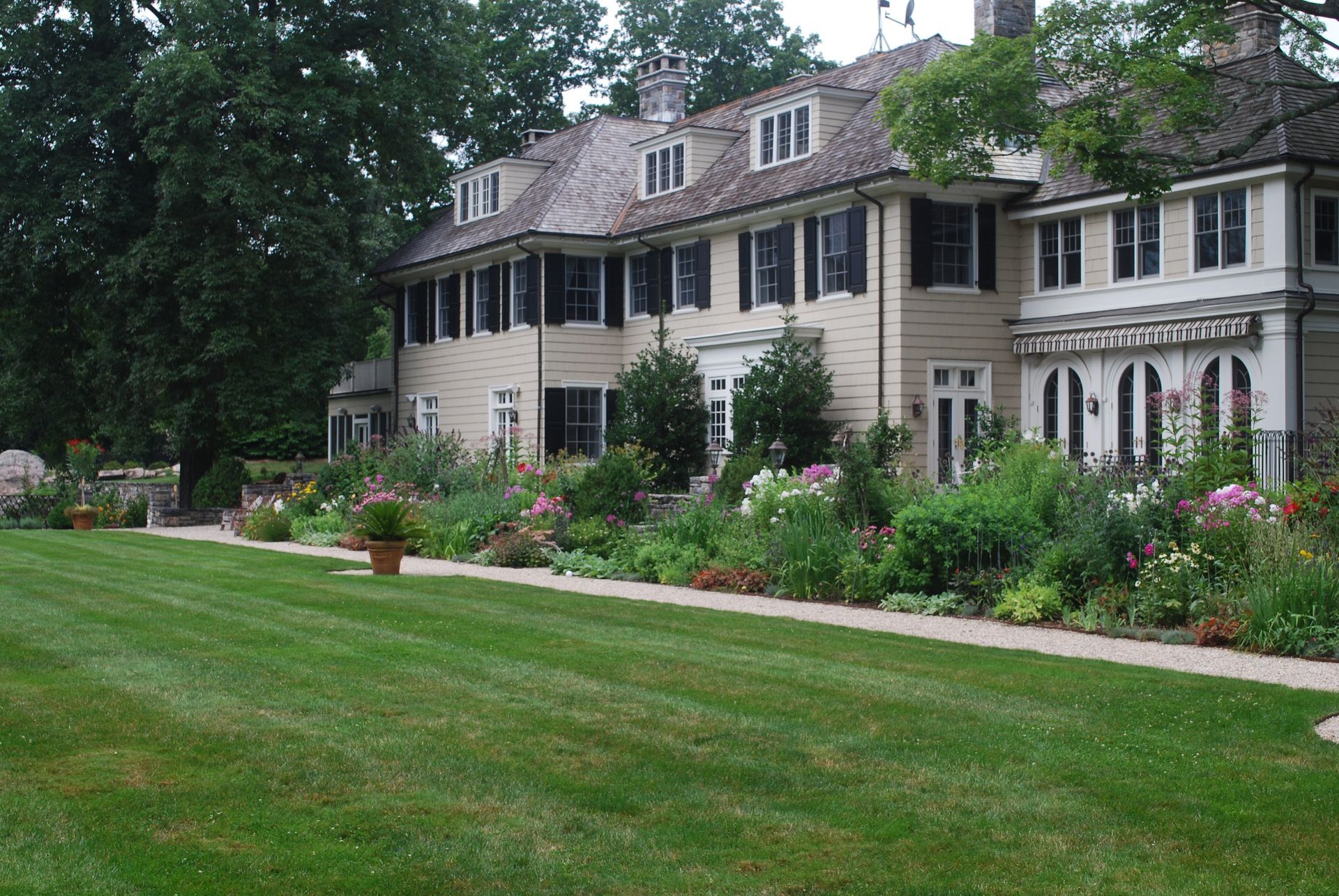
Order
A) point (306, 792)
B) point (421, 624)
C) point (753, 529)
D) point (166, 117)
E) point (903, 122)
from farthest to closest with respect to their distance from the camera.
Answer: point (166, 117), point (903, 122), point (753, 529), point (421, 624), point (306, 792)

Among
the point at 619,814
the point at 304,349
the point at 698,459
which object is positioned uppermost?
the point at 304,349

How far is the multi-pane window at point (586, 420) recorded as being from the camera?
1154 inches

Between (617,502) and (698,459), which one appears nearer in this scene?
(617,502)

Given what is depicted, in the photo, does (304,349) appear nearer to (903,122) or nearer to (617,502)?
(617,502)

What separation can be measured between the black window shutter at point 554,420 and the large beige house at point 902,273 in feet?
0.17

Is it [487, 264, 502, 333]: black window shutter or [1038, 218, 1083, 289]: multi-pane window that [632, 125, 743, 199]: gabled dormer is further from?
[1038, 218, 1083, 289]: multi-pane window

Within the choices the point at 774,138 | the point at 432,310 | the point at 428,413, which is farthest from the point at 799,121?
the point at 428,413

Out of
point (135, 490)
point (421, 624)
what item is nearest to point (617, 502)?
point (421, 624)

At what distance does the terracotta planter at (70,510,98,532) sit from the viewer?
2871cm

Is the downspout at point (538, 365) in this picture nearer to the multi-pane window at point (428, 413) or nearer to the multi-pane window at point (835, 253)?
the multi-pane window at point (428, 413)

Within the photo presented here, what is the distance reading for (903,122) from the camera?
18359mm

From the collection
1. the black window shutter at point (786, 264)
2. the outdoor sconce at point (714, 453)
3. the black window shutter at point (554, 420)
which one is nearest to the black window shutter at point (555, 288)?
the black window shutter at point (554, 420)

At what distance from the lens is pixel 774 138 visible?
86.5 ft

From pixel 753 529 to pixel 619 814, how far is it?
10.5 meters
